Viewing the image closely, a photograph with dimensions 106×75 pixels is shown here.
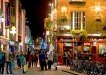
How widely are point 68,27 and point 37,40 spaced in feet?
377

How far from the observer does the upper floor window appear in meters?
50.2

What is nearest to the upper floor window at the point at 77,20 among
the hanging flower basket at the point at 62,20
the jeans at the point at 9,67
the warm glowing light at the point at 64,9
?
the warm glowing light at the point at 64,9

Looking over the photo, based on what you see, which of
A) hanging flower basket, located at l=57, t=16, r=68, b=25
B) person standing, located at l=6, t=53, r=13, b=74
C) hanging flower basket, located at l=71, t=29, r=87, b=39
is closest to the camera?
person standing, located at l=6, t=53, r=13, b=74

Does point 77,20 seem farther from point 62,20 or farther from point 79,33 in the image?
point 62,20

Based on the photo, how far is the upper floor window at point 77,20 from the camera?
5018cm

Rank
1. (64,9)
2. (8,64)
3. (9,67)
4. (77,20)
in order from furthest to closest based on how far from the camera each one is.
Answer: (77,20) < (64,9) < (9,67) < (8,64)

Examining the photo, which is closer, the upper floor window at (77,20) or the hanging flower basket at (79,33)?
the hanging flower basket at (79,33)

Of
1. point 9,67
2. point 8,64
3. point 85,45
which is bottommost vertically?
point 9,67

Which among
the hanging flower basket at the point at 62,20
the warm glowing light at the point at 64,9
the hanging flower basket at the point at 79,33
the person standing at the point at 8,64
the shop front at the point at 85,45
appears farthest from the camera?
the shop front at the point at 85,45

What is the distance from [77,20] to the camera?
1983 inches

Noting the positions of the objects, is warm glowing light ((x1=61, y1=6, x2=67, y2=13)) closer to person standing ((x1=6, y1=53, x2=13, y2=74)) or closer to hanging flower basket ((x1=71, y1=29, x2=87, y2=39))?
hanging flower basket ((x1=71, y1=29, x2=87, y2=39))

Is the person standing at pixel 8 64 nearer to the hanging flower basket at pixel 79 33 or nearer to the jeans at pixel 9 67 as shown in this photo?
the jeans at pixel 9 67

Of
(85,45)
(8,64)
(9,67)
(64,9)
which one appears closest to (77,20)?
(64,9)

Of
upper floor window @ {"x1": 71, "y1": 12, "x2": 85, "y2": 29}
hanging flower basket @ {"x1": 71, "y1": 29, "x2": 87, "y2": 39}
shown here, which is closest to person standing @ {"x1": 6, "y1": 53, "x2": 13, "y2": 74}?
hanging flower basket @ {"x1": 71, "y1": 29, "x2": 87, "y2": 39}
